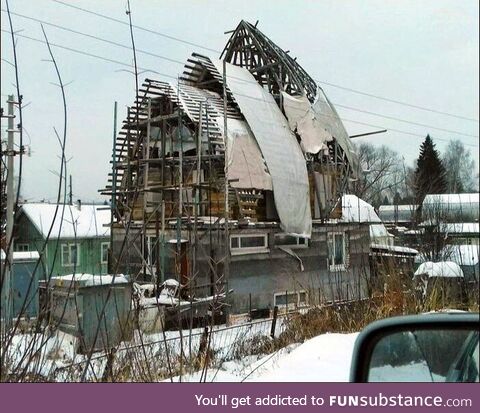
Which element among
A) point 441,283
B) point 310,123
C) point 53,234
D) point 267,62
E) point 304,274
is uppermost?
point 267,62

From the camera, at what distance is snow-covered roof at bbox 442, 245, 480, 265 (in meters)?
Answer: 3.06

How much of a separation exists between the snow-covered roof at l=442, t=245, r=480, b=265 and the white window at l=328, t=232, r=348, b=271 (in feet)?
2.91

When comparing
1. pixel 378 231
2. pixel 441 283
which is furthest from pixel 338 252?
pixel 441 283

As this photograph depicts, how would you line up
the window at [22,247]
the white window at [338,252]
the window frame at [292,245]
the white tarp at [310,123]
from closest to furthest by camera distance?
the window at [22,247] < the white window at [338,252] < the white tarp at [310,123] < the window frame at [292,245]

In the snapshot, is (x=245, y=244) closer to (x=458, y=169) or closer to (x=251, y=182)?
(x=251, y=182)

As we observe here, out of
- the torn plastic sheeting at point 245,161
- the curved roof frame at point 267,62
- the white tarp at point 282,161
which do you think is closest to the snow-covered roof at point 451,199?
the curved roof frame at point 267,62

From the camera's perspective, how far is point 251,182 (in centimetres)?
710

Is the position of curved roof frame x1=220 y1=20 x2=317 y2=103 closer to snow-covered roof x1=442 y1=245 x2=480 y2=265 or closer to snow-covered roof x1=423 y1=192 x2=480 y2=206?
snow-covered roof x1=423 y1=192 x2=480 y2=206

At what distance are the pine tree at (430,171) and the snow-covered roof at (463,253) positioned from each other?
0.46m

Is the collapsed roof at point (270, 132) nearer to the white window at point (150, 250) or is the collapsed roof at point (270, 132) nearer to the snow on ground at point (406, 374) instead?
the white window at point (150, 250)

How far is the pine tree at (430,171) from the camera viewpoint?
266 cm

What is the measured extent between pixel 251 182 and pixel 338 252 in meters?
2.92

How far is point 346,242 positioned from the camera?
4477 mm
